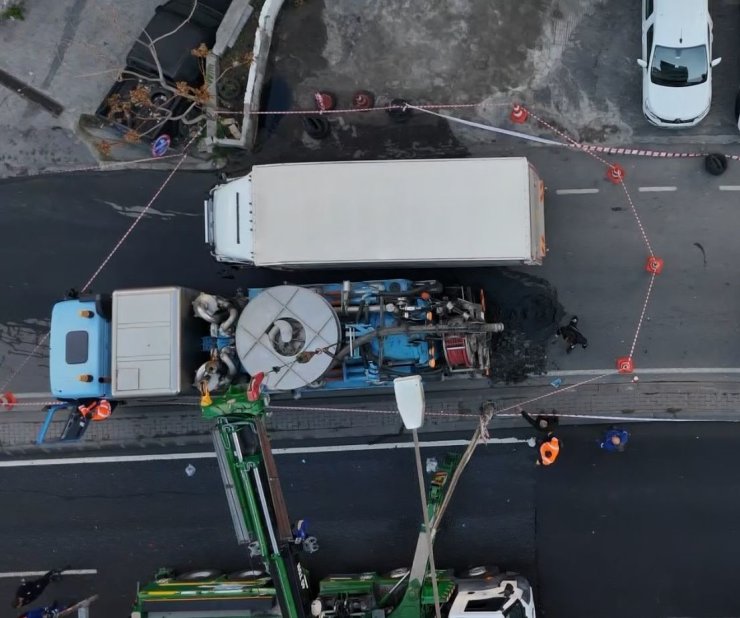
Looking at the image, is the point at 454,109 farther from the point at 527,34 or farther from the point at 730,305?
the point at 730,305

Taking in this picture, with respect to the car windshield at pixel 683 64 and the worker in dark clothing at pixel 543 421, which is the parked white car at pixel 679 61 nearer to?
the car windshield at pixel 683 64

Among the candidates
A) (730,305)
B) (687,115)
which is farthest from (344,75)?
(730,305)

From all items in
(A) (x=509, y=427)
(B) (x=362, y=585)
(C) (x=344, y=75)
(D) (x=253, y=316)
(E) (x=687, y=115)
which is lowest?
(B) (x=362, y=585)

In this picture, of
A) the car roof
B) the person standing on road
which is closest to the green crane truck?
the person standing on road

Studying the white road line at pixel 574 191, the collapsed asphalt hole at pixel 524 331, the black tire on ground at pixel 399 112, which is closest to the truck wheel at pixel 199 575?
the collapsed asphalt hole at pixel 524 331

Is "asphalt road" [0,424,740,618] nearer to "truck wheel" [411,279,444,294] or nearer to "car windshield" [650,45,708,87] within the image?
"truck wheel" [411,279,444,294]

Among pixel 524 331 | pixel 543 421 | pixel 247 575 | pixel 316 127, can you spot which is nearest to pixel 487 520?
pixel 543 421
